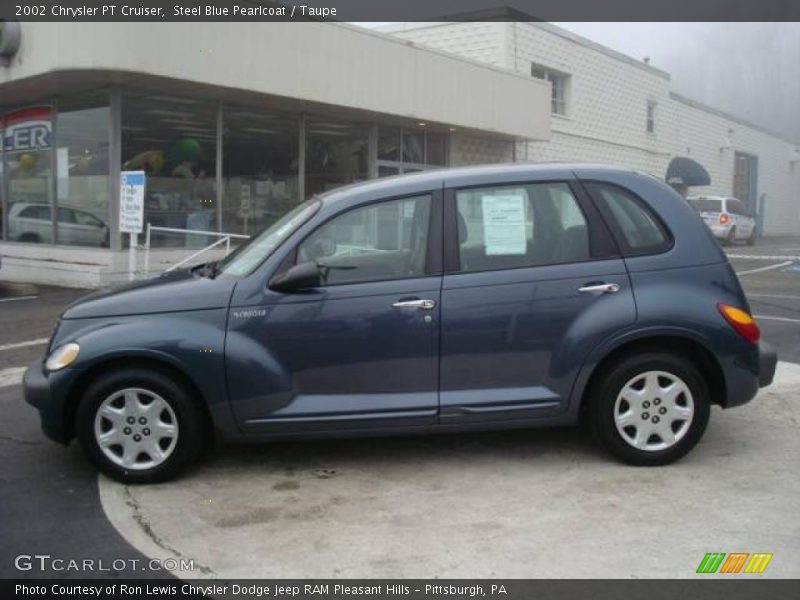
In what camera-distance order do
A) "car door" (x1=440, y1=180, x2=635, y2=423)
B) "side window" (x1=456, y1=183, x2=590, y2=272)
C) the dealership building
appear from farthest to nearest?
1. the dealership building
2. "side window" (x1=456, y1=183, x2=590, y2=272)
3. "car door" (x1=440, y1=180, x2=635, y2=423)

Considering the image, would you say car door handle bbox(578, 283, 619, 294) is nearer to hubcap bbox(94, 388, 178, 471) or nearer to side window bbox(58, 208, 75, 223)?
hubcap bbox(94, 388, 178, 471)

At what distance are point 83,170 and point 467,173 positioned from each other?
10.5 meters

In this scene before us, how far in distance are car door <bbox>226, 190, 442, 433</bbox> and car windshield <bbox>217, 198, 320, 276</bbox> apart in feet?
0.86

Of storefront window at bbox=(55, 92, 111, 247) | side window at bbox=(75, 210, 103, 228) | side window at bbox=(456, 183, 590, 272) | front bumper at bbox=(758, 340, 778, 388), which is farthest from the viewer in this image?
side window at bbox=(75, 210, 103, 228)

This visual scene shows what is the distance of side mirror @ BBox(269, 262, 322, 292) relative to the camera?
4.23 m

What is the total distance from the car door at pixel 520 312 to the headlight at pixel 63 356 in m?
2.02

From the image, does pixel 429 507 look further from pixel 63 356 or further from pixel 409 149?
pixel 409 149

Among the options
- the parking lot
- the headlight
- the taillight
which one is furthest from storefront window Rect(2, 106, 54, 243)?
the taillight

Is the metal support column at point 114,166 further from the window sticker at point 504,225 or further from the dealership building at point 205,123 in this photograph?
the window sticker at point 504,225

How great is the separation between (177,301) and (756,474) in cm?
341

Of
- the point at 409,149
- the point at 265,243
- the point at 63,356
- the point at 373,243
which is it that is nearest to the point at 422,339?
the point at 373,243

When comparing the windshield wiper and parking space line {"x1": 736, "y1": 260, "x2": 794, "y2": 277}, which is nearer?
the windshield wiper

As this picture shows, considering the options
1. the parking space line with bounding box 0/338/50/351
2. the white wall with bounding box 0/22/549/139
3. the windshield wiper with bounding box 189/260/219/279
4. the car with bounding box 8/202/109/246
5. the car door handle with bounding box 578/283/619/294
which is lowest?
the parking space line with bounding box 0/338/50/351

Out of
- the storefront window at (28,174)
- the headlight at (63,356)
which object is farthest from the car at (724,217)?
the headlight at (63,356)
